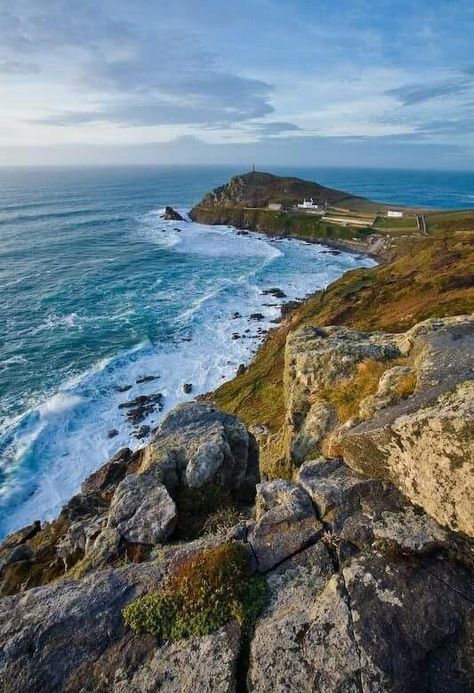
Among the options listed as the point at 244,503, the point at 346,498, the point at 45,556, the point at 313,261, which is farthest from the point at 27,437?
the point at 313,261

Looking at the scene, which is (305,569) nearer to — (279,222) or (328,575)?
(328,575)

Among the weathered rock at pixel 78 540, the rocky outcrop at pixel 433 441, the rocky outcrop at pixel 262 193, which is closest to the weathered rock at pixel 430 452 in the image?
the rocky outcrop at pixel 433 441

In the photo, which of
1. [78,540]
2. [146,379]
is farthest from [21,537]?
[146,379]

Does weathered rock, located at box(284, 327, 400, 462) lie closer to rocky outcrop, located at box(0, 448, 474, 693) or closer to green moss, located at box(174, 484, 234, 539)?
green moss, located at box(174, 484, 234, 539)

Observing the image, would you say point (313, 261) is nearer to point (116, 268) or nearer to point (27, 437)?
A: point (116, 268)

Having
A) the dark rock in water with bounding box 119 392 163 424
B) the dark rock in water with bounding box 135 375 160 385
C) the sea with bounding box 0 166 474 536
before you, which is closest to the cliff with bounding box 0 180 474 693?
the sea with bounding box 0 166 474 536
